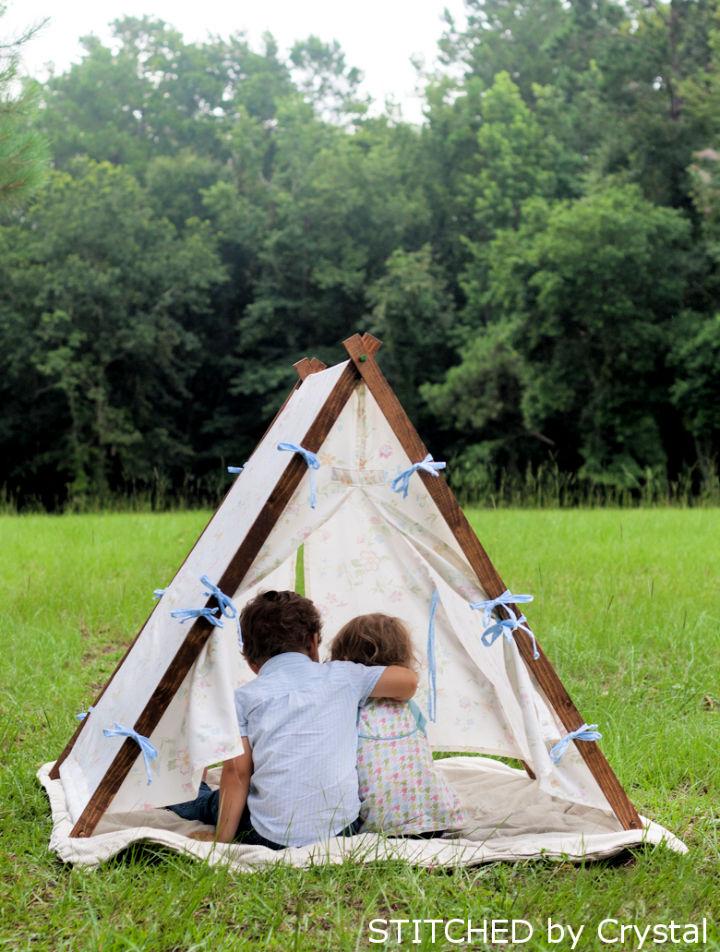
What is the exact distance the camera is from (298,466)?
10.7ft

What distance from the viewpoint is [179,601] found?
3.44m

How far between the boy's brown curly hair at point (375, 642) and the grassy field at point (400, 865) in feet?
2.07

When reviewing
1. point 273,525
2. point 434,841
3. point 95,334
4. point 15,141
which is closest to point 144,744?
point 273,525

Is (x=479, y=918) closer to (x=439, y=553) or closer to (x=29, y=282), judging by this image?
(x=439, y=553)

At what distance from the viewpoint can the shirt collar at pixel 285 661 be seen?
3309mm

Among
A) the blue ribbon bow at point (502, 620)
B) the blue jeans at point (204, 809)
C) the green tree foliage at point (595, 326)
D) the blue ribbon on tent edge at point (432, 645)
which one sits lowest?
the blue jeans at point (204, 809)

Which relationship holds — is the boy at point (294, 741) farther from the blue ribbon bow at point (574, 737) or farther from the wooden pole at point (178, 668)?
the blue ribbon bow at point (574, 737)

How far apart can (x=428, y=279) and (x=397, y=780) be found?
20.9 metres

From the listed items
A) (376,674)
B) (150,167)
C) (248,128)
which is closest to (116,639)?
(376,674)

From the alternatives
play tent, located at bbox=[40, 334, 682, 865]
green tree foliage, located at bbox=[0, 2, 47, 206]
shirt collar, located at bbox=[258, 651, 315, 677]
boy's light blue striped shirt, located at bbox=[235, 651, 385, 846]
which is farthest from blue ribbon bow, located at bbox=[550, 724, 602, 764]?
green tree foliage, located at bbox=[0, 2, 47, 206]

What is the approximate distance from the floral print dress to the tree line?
48.8 ft

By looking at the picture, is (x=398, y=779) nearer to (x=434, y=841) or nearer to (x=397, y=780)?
(x=397, y=780)

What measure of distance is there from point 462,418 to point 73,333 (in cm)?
789

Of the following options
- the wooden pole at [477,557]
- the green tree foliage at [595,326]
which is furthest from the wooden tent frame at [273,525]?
the green tree foliage at [595,326]
